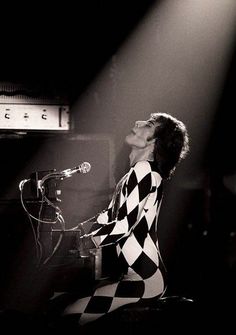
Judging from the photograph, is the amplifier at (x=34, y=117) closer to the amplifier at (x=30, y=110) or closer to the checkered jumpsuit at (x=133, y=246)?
the amplifier at (x=30, y=110)

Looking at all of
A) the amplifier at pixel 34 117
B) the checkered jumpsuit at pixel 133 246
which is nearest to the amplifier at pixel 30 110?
the amplifier at pixel 34 117

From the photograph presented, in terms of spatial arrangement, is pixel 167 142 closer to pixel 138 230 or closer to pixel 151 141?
pixel 151 141

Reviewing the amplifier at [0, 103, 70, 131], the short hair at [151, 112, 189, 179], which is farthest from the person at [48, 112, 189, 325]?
the amplifier at [0, 103, 70, 131]

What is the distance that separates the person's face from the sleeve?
8.6 inches

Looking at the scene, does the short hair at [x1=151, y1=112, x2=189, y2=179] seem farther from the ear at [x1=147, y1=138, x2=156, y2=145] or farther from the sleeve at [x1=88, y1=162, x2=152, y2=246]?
the sleeve at [x1=88, y1=162, x2=152, y2=246]

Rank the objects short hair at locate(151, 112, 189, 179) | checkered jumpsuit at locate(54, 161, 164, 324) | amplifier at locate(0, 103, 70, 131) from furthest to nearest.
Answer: amplifier at locate(0, 103, 70, 131), short hair at locate(151, 112, 189, 179), checkered jumpsuit at locate(54, 161, 164, 324)

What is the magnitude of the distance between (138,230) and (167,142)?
587 mm

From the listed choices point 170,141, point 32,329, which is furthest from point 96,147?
point 32,329

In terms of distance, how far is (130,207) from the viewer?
2.58m

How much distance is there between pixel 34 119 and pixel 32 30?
2.80 ft

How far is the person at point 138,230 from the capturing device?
2.52 metres

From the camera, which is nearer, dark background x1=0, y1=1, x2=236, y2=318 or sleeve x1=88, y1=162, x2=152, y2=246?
sleeve x1=88, y1=162, x2=152, y2=246

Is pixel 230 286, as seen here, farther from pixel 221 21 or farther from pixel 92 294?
pixel 92 294

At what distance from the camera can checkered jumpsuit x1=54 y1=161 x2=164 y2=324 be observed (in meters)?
2.51
